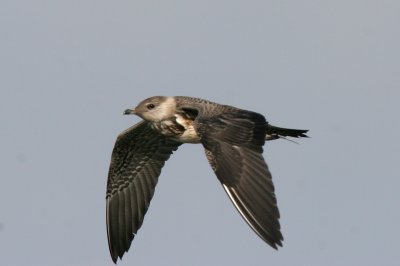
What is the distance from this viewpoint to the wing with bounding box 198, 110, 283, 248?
1577 centimetres

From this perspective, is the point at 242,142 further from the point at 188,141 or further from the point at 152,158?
the point at 152,158

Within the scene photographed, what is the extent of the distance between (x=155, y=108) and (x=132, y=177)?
2.08 meters

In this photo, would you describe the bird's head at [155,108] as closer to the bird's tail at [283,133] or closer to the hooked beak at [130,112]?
the hooked beak at [130,112]

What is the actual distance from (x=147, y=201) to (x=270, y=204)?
5566 mm

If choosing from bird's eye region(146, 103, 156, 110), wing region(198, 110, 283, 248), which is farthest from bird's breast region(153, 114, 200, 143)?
wing region(198, 110, 283, 248)

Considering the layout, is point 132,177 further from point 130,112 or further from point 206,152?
point 206,152

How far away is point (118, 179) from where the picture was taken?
846 inches

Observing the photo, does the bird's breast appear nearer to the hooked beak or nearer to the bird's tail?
the hooked beak

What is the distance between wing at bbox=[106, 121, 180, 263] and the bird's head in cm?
81

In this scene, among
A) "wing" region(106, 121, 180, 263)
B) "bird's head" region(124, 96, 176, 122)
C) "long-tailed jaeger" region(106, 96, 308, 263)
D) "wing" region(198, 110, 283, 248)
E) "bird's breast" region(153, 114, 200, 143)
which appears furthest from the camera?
"wing" region(106, 121, 180, 263)

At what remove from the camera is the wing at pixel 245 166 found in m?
15.8

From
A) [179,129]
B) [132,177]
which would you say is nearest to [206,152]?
[179,129]

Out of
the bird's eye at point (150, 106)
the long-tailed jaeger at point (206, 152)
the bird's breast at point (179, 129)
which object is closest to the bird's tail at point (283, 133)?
the long-tailed jaeger at point (206, 152)

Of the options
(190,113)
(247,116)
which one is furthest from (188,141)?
(247,116)
